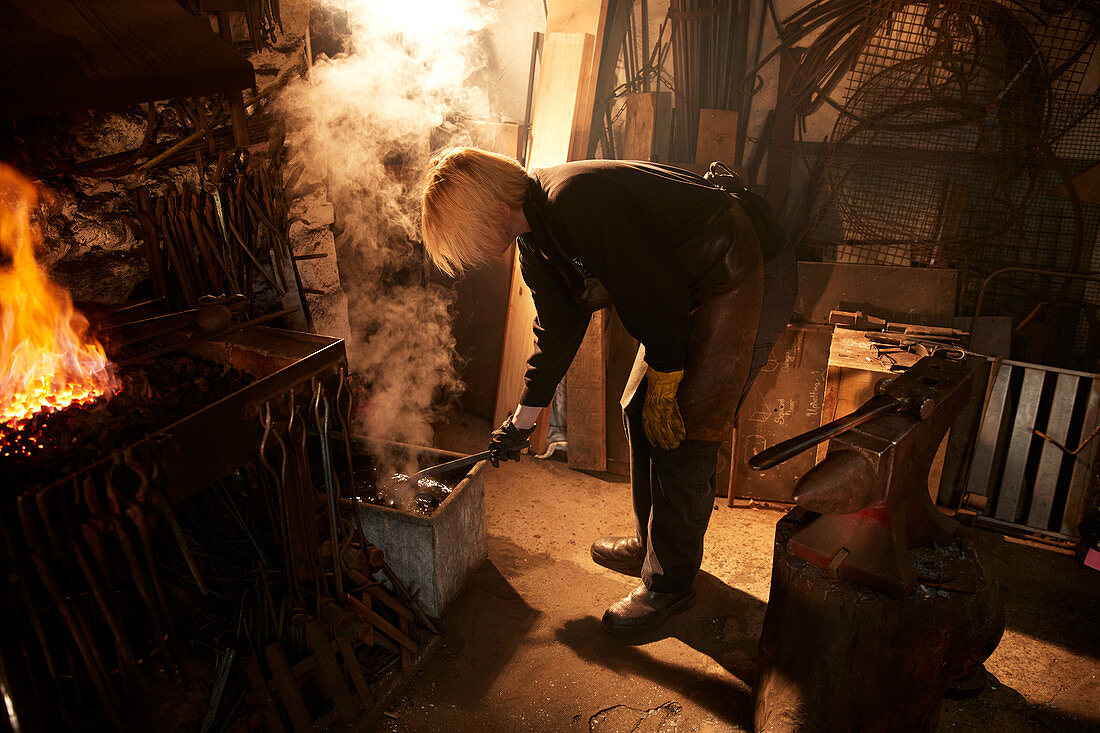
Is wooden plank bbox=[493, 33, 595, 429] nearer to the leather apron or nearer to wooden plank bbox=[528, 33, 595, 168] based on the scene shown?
wooden plank bbox=[528, 33, 595, 168]

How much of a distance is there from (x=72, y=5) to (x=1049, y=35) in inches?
196

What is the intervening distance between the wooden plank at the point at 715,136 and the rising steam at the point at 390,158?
5.25 feet

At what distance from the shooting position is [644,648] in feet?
9.12

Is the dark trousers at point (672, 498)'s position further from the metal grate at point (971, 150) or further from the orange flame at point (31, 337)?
the metal grate at point (971, 150)

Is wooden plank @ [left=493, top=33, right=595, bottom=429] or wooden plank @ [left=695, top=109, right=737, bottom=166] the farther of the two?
wooden plank @ [left=695, top=109, right=737, bottom=166]

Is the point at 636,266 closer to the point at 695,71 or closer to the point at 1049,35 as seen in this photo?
the point at 695,71

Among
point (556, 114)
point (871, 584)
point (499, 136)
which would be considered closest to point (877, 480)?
point (871, 584)

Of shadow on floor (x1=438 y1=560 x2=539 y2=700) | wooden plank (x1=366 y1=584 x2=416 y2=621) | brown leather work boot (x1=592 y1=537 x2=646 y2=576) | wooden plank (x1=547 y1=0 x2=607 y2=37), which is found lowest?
shadow on floor (x1=438 y1=560 x2=539 y2=700)

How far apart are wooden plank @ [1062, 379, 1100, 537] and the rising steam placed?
3709mm

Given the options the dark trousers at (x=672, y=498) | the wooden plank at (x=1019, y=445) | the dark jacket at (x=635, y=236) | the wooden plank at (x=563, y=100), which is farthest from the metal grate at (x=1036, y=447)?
the wooden plank at (x=563, y=100)

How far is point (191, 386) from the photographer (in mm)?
2154

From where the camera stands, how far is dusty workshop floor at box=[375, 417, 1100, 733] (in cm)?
244

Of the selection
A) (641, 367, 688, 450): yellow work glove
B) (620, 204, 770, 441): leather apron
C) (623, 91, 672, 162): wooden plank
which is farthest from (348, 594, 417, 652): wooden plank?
(623, 91, 672, 162): wooden plank

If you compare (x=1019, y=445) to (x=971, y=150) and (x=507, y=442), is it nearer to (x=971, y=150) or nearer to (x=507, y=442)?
(x=971, y=150)
